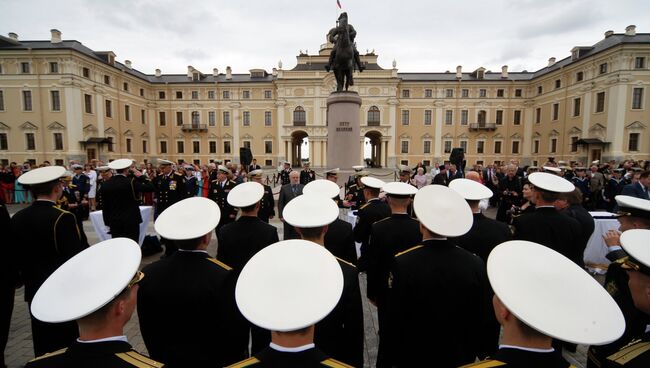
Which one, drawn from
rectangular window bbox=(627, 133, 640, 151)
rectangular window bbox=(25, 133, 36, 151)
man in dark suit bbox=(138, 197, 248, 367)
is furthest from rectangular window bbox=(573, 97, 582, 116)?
rectangular window bbox=(25, 133, 36, 151)

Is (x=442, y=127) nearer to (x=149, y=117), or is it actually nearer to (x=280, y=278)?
(x=149, y=117)

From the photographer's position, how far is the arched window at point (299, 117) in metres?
49.9

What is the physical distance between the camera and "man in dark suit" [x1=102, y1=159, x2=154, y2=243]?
6104 mm

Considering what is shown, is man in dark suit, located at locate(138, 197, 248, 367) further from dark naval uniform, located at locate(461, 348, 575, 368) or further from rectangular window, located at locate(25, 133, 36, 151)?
rectangular window, located at locate(25, 133, 36, 151)

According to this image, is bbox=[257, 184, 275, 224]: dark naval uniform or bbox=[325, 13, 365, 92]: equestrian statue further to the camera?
bbox=[325, 13, 365, 92]: equestrian statue

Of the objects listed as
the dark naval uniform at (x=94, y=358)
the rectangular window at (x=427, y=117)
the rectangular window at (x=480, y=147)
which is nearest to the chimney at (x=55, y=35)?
the dark naval uniform at (x=94, y=358)

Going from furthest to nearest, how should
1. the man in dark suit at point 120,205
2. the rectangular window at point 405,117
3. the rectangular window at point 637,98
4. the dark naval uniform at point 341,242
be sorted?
the rectangular window at point 405,117
the rectangular window at point 637,98
the man in dark suit at point 120,205
the dark naval uniform at point 341,242

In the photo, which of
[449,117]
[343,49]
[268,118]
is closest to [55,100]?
[268,118]

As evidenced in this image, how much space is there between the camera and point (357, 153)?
487 inches

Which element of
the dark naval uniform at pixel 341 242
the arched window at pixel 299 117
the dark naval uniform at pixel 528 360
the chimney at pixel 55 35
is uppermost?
the chimney at pixel 55 35

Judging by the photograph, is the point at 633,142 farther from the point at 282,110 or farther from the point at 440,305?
the point at 440,305

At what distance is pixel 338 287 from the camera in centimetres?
141

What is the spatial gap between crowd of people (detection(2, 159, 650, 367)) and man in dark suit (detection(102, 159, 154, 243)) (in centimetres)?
242

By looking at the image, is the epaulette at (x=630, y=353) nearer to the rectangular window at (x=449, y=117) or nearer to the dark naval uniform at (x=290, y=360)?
the dark naval uniform at (x=290, y=360)
